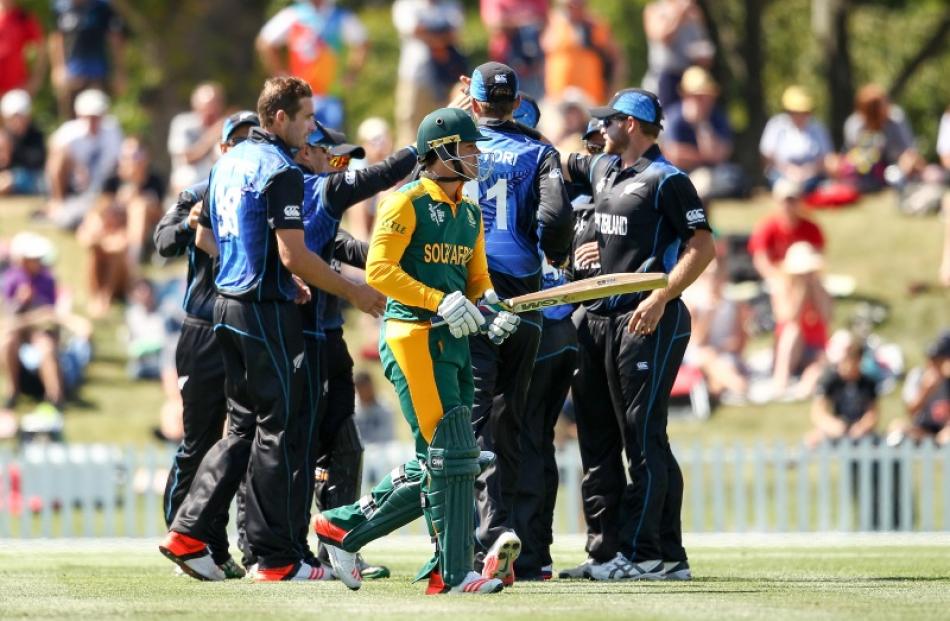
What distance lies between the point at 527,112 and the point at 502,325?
2.50m

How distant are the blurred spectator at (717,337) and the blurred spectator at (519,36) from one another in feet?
12.5

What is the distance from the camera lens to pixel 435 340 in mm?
8773

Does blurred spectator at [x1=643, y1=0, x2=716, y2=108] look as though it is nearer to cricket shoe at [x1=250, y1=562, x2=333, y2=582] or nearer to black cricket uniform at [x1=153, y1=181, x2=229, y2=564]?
black cricket uniform at [x1=153, y1=181, x2=229, y2=564]

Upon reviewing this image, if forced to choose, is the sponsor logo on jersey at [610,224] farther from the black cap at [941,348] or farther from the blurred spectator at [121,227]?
the blurred spectator at [121,227]

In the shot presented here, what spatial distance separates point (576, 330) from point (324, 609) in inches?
120

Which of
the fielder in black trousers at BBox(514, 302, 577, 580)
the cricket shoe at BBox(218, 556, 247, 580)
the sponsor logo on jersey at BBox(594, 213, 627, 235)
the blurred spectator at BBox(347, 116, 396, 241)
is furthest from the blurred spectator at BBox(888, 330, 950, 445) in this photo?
the cricket shoe at BBox(218, 556, 247, 580)

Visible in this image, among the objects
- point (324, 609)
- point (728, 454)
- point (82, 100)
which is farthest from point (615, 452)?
point (82, 100)

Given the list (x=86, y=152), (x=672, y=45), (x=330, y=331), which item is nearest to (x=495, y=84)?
(x=330, y=331)

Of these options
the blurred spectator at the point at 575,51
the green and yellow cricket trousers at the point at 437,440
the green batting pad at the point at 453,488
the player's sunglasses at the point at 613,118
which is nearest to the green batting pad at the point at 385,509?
the green and yellow cricket trousers at the point at 437,440

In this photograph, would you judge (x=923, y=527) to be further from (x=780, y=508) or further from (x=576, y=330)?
(x=576, y=330)

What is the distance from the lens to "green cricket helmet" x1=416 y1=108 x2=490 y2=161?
887cm

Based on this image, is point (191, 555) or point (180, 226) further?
point (180, 226)

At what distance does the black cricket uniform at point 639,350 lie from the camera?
411 inches

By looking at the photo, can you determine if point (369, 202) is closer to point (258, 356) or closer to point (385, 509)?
point (258, 356)
